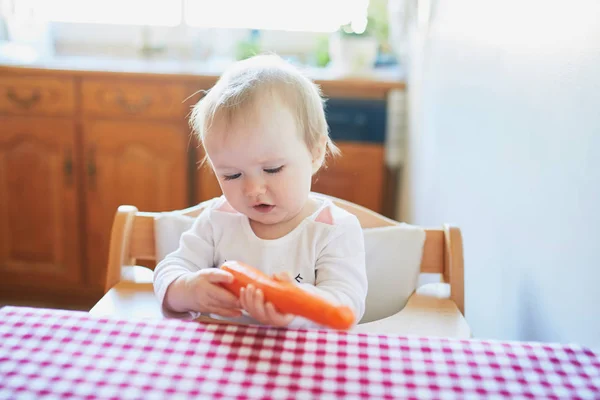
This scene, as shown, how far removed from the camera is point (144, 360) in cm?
52

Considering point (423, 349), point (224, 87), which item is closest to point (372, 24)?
point (224, 87)

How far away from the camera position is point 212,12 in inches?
101

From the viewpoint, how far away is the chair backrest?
0.92 m

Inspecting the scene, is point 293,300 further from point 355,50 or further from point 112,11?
point 112,11

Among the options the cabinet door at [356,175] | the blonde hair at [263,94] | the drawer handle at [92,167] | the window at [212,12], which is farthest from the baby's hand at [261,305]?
the window at [212,12]

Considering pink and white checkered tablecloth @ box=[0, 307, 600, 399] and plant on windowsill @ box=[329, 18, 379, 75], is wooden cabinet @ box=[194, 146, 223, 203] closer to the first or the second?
plant on windowsill @ box=[329, 18, 379, 75]

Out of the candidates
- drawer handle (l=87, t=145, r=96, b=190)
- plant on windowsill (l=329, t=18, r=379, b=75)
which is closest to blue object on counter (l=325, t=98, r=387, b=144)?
plant on windowsill (l=329, t=18, r=379, b=75)

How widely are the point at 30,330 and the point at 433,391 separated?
1.21 feet

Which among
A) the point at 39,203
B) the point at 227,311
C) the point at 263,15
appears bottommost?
the point at 39,203

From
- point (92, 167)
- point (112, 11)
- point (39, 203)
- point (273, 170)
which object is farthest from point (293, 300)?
point (112, 11)

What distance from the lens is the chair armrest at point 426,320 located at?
2.71 feet

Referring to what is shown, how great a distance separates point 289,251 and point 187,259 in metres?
0.14

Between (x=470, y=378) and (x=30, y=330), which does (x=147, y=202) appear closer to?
(x=30, y=330)

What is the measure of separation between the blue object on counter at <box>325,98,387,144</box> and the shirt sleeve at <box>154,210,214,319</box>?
1.22 metres
